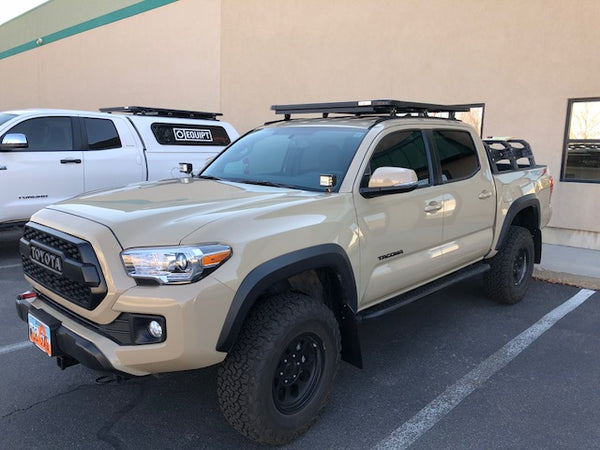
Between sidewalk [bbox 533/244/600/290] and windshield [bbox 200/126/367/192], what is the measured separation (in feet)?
13.4

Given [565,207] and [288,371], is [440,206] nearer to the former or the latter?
[288,371]

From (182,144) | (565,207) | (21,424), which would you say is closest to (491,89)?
(565,207)

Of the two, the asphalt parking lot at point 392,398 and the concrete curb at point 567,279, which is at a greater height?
the asphalt parking lot at point 392,398

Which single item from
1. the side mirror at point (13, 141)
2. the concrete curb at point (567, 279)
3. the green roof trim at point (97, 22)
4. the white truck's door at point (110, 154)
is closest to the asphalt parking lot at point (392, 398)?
the concrete curb at point (567, 279)

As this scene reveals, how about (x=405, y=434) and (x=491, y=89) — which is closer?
(x=405, y=434)

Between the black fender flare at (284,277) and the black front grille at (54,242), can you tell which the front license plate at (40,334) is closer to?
the black front grille at (54,242)

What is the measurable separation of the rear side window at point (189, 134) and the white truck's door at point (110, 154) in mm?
484

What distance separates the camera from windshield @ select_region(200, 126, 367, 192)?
139 inches

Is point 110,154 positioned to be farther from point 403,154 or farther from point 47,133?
point 403,154

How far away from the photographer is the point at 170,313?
2342mm

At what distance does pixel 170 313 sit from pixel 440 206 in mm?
2460

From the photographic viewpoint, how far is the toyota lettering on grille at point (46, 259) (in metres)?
2.71

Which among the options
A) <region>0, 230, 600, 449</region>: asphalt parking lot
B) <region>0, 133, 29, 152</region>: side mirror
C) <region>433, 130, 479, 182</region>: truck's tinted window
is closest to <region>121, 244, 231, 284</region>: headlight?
<region>0, 230, 600, 449</region>: asphalt parking lot

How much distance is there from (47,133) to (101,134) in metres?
0.70
